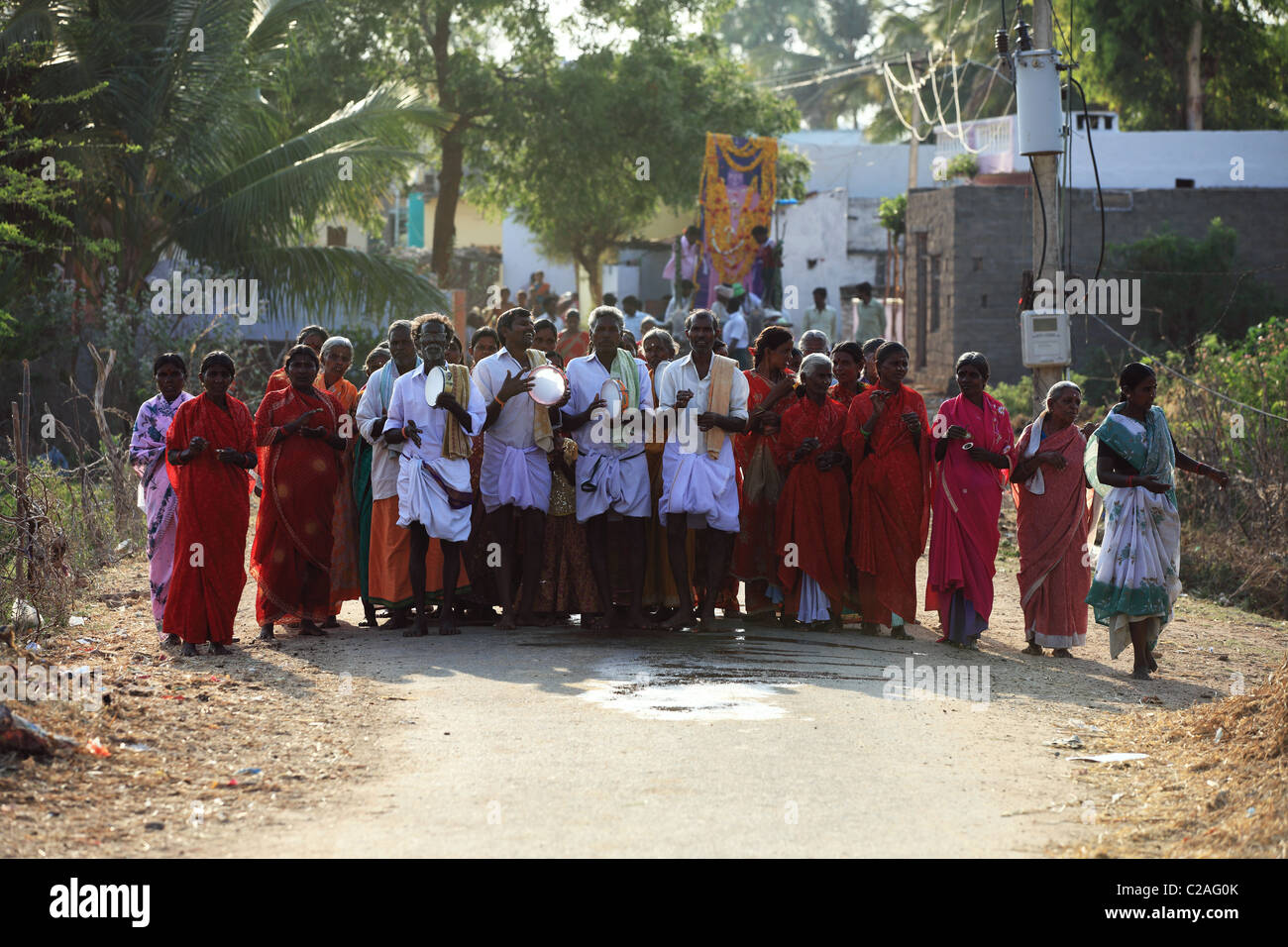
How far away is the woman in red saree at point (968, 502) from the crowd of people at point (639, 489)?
0.01 m

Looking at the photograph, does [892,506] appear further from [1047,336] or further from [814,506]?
[1047,336]

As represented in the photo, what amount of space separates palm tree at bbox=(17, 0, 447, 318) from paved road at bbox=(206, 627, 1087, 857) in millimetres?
10558

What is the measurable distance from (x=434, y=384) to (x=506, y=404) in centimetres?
50

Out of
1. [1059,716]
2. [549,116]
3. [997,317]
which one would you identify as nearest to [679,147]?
[549,116]

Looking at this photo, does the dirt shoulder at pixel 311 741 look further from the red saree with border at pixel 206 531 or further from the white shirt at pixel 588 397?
the white shirt at pixel 588 397

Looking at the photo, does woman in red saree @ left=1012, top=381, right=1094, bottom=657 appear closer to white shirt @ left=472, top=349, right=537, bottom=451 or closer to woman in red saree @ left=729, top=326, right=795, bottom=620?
woman in red saree @ left=729, top=326, right=795, bottom=620

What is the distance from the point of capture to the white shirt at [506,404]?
28.8ft

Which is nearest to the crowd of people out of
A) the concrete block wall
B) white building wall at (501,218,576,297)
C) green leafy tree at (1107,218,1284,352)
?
green leafy tree at (1107,218,1284,352)

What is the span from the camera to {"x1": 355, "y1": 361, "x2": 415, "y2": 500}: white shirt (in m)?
8.87

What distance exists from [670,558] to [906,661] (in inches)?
59.9

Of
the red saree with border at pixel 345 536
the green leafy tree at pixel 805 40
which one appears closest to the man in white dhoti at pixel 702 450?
the red saree with border at pixel 345 536

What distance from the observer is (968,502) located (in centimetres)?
876

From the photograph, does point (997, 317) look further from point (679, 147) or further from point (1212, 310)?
point (679, 147)

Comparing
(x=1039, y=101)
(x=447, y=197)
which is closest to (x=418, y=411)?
(x=1039, y=101)
